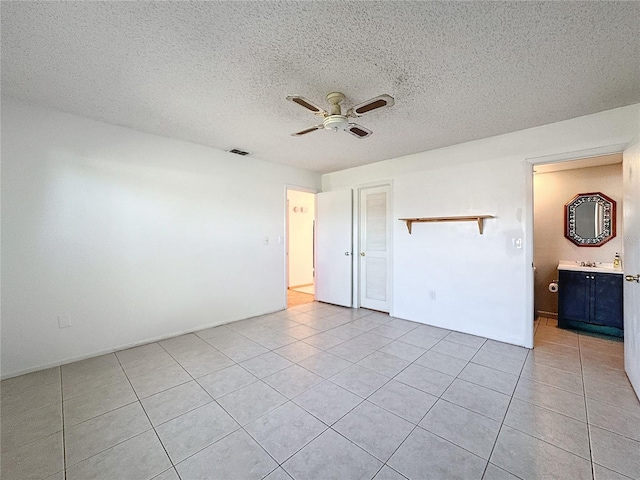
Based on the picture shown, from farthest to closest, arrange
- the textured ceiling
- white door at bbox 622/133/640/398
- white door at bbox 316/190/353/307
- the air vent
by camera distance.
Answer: white door at bbox 316/190/353/307, the air vent, white door at bbox 622/133/640/398, the textured ceiling

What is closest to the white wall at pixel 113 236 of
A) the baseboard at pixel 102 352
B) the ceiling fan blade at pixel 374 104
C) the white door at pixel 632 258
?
the baseboard at pixel 102 352

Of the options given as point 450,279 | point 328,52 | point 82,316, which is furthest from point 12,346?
point 450,279

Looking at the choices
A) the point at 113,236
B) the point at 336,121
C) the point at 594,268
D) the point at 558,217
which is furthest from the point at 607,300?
the point at 113,236

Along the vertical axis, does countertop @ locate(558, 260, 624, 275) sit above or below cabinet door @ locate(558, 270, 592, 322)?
above

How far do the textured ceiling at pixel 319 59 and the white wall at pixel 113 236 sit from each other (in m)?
0.42

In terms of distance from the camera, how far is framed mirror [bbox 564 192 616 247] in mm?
3744

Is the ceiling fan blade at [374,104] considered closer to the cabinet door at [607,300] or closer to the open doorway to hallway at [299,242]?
the cabinet door at [607,300]

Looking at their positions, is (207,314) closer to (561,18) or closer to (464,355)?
(464,355)

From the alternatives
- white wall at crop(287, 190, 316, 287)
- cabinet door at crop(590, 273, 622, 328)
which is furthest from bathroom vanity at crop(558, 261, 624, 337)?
white wall at crop(287, 190, 316, 287)

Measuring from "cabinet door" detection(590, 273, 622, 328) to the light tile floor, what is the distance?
37 centimetres

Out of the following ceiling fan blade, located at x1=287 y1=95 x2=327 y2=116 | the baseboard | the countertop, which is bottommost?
the baseboard

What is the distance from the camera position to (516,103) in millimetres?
2459

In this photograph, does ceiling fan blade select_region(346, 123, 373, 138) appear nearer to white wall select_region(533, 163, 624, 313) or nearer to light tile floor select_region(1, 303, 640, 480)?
light tile floor select_region(1, 303, 640, 480)

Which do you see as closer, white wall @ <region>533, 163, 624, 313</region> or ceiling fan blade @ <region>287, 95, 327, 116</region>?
ceiling fan blade @ <region>287, 95, 327, 116</region>
